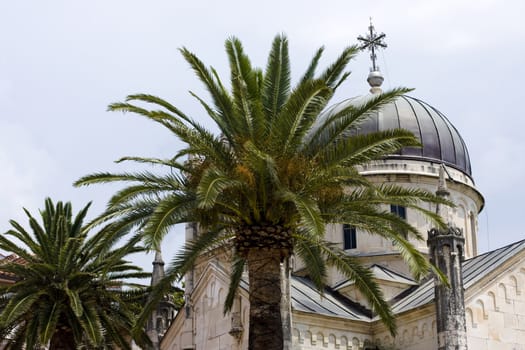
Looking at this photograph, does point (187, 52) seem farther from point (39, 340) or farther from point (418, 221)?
point (418, 221)

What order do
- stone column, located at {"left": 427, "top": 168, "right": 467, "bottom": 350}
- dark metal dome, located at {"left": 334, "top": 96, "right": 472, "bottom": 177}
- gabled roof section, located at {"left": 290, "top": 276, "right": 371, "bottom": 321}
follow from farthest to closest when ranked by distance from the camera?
1. dark metal dome, located at {"left": 334, "top": 96, "right": 472, "bottom": 177}
2. gabled roof section, located at {"left": 290, "top": 276, "right": 371, "bottom": 321}
3. stone column, located at {"left": 427, "top": 168, "right": 467, "bottom": 350}

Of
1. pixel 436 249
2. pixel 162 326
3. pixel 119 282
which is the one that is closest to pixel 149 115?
pixel 436 249

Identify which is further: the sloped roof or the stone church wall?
the sloped roof

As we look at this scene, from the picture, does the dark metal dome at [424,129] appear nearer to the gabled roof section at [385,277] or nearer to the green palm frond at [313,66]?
the gabled roof section at [385,277]

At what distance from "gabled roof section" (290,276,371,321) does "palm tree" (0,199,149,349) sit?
6003mm

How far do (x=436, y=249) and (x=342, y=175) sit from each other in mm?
9874

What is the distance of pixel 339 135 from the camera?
2417 cm

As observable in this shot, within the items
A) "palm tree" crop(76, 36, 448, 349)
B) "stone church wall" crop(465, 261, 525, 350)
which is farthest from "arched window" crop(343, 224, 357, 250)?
"palm tree" crop(76, 36, 448, 349)

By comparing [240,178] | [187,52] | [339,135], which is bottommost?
[240,178]

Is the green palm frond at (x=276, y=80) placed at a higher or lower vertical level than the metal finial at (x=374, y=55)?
lower

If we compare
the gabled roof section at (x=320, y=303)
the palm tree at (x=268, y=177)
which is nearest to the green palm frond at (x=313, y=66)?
the palm tree at (x=268, y=177)

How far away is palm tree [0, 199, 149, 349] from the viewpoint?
1334 inches

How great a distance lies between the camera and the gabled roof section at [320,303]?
33.8 meters

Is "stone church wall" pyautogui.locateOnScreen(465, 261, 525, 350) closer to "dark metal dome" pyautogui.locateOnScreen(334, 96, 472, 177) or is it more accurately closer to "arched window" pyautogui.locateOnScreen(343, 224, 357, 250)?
"arched window" pyautogui.locateOnScreen(343, 224, 357, 250)
